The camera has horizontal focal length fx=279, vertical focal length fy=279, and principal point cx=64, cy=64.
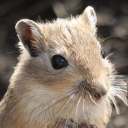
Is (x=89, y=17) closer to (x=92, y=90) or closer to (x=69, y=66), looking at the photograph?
(x=69, y=66)

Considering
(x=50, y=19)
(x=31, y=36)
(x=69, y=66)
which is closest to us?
(x=69, y=66)

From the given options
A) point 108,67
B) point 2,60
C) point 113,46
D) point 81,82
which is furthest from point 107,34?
point 81,82

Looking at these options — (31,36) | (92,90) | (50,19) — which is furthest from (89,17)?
(50,19)

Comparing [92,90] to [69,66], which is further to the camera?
[69,66]

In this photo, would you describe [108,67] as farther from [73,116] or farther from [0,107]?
[0,107]

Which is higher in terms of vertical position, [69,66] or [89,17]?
[89,17]

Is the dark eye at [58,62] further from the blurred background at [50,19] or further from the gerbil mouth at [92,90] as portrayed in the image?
the blurred background at [50,19]
